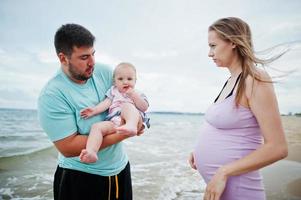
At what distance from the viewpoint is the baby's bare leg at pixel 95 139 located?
212 centimetres

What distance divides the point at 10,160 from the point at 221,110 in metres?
9.81

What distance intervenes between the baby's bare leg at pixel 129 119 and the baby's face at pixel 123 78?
21cm

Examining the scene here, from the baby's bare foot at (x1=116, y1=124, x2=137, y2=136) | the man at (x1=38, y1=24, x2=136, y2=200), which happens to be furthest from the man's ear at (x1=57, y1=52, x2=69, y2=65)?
the baby's bare foot at (x1=116, y1=124, x2=137, y2=136)

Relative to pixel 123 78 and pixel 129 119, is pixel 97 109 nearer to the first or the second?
pixel 129 119

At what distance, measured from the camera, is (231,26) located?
210 centimetres

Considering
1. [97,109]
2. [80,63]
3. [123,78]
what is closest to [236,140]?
[97,109]

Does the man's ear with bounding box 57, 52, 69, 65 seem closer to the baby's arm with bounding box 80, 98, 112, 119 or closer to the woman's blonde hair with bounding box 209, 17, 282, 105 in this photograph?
the baby's arm with bounding box 80, 98, 112, 119

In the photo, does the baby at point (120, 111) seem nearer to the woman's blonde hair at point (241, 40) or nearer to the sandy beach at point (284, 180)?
the woman's blonde hair at point (241, 40)

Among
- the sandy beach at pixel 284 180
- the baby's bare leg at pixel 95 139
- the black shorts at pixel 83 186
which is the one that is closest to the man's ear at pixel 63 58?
the baby's bare leg at pixel 95 139

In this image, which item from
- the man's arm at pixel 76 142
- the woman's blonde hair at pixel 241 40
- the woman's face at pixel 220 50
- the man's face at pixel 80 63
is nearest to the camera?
the woman's blonde hair at pixel 241 40

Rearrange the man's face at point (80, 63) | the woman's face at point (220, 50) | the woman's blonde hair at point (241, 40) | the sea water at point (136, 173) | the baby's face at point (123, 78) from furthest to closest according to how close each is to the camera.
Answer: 1. the sea water at point (136, 173)
2. the baby's face at point (123, 78)
3. the man's face at point (80, 63)
4. the woman's face at point (220, 50)
5. the woman's blonde hair at point (241, 40)

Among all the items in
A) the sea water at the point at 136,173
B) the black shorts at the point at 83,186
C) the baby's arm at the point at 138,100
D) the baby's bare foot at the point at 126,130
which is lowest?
the sea water at the point at 136,173

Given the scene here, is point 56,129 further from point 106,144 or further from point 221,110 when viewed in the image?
point 221,110

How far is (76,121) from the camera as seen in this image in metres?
2.35
